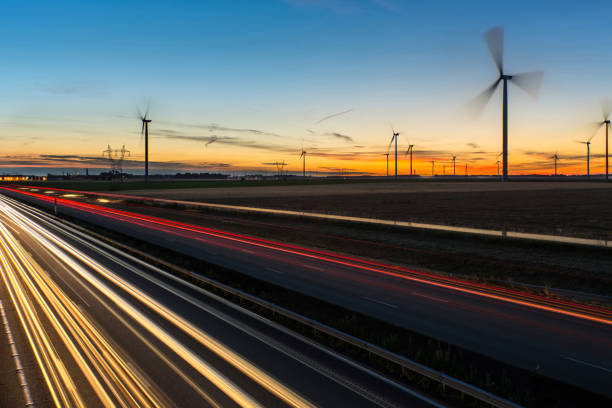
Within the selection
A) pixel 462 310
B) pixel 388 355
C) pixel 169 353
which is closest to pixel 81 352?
pixel 169 353

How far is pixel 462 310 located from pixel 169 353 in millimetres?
8344

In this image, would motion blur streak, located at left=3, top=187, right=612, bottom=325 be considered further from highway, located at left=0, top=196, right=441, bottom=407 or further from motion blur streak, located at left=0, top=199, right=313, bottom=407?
motion blur streak, located at left=0, top=199, right=313, bottom=407

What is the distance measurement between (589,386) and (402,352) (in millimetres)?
3524

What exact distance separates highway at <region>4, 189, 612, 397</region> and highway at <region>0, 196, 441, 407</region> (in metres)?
3.13

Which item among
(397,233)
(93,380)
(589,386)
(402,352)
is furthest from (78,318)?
(397,233)

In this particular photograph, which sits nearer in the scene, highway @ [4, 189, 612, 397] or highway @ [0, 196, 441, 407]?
highway @ [0, 196, 441, 407]

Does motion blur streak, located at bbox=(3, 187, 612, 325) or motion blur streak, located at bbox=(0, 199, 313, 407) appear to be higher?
motion blur streak, located at bbox=(0, 199, 313, 407)

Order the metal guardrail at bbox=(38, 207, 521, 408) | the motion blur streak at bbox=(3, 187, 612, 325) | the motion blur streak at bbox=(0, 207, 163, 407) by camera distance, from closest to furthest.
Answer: the metal guardrail at bbox=(38, 207, 521, 408) → the motion blur streak at bbox=(0, 207, 163, 407) → the motion blur streak at bbox=(3, 187, 612, 325)

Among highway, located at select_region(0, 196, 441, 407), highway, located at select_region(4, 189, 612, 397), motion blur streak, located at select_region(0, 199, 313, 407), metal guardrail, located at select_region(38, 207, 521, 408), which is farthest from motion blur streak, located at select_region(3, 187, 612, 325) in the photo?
motion blur streak, located at select_region(0, 199, 313, 407)

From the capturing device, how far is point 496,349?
8.94m

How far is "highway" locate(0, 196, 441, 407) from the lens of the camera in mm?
6672

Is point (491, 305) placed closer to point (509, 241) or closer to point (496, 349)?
point (496, 349)

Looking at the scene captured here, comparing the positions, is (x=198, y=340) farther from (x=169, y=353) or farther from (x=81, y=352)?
(x=81, y=352)

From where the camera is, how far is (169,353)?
827cm
